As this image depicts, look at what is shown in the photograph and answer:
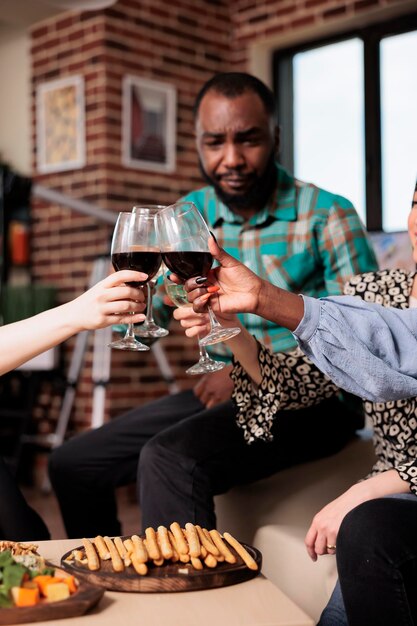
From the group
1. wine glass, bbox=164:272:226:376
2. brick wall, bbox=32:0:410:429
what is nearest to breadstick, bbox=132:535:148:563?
wine glass, bbox=164:272:226:376

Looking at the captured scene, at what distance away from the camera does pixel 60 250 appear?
4715 millimetres

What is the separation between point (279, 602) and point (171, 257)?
0.55 metres

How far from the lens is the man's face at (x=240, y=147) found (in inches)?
88.4

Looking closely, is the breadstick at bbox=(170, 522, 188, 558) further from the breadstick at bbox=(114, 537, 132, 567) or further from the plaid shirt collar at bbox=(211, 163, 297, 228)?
the plaid shirt collar at bbox=(211, 163, 297, 228)

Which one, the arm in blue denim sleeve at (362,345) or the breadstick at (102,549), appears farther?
the arm in blue denim sleeve at (362,345)

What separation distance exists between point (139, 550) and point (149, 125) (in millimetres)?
3712

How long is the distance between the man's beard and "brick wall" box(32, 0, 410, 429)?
7.24 ft

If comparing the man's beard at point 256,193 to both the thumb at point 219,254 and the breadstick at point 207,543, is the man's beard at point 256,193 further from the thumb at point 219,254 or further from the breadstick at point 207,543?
the breadstick at point 207,543

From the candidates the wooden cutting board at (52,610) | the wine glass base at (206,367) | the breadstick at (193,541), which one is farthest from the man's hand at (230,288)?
the wooden cutting board at (52,610)

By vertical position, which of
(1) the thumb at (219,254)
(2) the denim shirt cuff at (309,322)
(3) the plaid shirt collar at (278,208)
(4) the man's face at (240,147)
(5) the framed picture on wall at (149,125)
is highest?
(5) the framed picture on wall at (149,125)

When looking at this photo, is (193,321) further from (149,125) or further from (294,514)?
(149,125)

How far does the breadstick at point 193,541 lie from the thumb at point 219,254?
0.42 meters

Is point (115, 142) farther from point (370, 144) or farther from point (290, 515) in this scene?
point (290, 515)

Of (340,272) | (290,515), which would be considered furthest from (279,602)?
(340,272)
